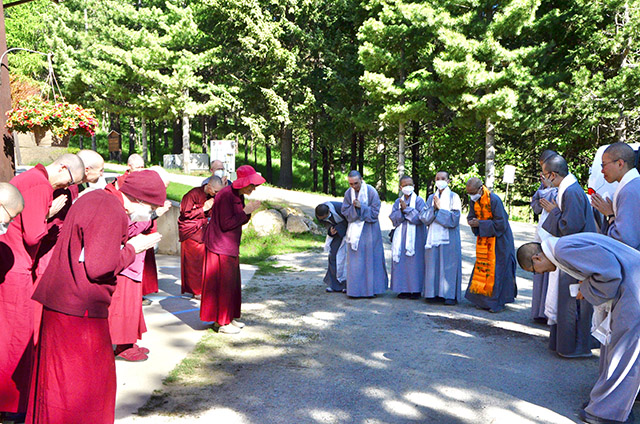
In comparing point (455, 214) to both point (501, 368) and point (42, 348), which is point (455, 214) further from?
point (42, 348)

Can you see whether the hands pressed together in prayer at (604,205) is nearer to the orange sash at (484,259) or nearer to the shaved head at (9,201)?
the orange sash at (484,259)

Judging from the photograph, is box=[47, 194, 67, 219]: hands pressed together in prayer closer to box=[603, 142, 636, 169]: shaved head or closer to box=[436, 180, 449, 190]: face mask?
box=[603, 142, 636, 169]: shaved head

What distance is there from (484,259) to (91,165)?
5951 millimetres

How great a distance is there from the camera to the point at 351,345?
6809mm

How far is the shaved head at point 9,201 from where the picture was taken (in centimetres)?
399

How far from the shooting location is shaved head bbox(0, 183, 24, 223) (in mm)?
3988

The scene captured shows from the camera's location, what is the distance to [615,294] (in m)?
4.36

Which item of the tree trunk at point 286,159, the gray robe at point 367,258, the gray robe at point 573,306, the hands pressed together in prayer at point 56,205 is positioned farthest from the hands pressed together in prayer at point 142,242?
the tree trunk at point 286,159

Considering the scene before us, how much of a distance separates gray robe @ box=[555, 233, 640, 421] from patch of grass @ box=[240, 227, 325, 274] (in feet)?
28.7

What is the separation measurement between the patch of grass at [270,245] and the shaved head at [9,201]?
28.2 ft

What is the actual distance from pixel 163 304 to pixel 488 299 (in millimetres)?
5051

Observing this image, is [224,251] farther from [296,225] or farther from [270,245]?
[296,225]

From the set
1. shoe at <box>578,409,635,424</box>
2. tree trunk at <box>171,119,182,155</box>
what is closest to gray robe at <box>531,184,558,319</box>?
shoe at <box>578,409,635,424</box>

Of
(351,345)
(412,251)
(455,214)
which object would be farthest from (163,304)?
(455,214)
